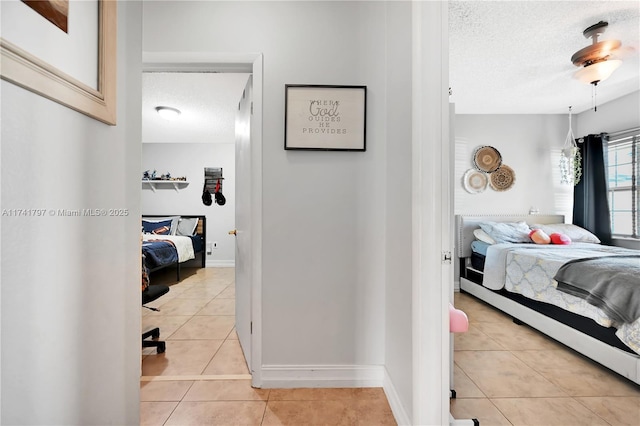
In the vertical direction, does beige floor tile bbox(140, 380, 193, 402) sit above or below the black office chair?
below

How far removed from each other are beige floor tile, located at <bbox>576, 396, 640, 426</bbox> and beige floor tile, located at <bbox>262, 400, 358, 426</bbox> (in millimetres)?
1372

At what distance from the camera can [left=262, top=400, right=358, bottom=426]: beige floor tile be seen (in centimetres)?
149

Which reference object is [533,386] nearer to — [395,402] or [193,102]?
[395,402]

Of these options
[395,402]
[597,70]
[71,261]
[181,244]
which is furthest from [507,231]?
[181,244]

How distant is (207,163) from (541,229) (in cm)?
577

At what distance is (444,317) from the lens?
1219 millimetres

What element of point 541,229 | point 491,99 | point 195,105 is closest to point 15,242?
point 195,105

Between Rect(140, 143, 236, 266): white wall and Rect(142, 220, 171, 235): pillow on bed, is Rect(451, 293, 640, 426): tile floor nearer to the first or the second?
Rect(140, 143, 236, 266): white wall

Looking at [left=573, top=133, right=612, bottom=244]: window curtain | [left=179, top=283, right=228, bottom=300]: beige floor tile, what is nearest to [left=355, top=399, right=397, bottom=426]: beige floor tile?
[left=179, top=283, right=228, bottom=300]: beige floor tile

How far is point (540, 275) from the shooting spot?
8.70ft

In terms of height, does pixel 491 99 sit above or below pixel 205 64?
above

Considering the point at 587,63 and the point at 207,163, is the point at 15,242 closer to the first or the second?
the point at 587,63

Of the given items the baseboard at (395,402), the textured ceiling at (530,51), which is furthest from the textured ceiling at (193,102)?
the baseboard at (395,402)

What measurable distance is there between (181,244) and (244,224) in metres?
3.39
